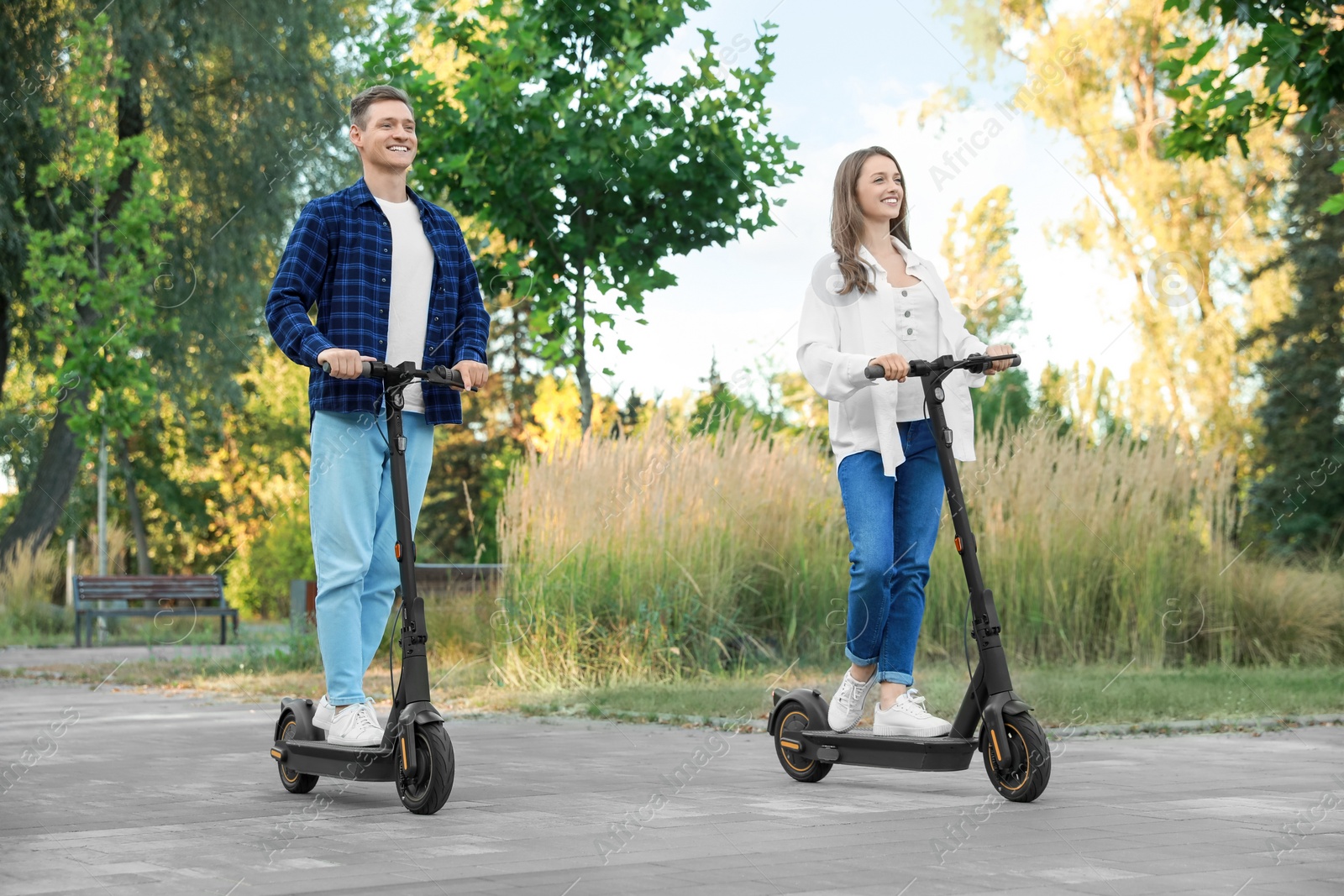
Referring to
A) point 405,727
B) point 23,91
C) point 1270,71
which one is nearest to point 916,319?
point 405,727

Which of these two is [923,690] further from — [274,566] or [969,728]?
[274,566]

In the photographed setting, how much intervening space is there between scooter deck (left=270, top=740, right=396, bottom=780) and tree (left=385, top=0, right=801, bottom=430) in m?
Answer: 5.62

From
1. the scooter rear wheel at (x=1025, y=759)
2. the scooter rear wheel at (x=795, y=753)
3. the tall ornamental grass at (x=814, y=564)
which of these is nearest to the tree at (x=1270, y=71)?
the tall ornamental grass at (x=814, y=564)

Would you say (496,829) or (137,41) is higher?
(137,41)

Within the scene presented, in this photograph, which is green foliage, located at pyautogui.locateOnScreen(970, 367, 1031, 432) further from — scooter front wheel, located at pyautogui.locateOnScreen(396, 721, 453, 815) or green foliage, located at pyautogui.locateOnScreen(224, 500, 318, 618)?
green foliage, located at pyautogui.locateOnScreen(224, 500, 318, 618)

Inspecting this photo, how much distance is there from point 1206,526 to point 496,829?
24.6 ft

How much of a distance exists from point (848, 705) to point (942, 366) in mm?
1160

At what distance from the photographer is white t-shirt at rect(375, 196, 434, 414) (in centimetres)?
468

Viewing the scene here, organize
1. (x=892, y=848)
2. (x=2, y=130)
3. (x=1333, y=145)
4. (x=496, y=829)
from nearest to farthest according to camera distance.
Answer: (x=892, y=848) → (x=496, y=829) → (x=2, y=130) → (x=1333, y=145)

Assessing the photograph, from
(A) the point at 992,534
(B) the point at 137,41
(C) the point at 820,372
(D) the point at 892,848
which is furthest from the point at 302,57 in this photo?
(D) the point at 892,848

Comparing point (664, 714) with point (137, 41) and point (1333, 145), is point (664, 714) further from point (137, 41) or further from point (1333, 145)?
point (1333, 145)

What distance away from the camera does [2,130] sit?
18.1m

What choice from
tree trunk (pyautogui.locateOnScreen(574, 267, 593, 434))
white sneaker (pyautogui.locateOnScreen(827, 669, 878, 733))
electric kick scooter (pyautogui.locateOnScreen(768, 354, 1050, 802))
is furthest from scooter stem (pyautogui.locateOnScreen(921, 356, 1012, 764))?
tree trunk (pyautogui.locateOnScreen(574, 267, 593, 434))

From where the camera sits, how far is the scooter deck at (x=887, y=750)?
434cm
